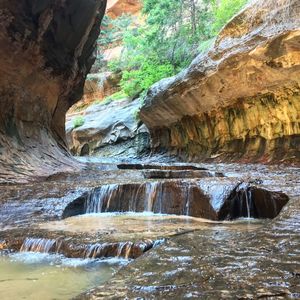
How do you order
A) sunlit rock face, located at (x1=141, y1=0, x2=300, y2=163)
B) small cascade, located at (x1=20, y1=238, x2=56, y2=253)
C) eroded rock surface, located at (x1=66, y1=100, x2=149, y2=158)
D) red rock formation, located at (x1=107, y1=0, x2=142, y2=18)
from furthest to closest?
1. red rock formation, located at (x1=107, y1=0, x2=142, y2=18)
2. eroded rock surface, located at (x1=66, y1=100, x2=149, y2=158)
3. sunlit rock face, located at (x1=141, y1=0, x2=300, y2=163)
4. small cascade, located at (x1=20, y1=238, x2=56, y2=253)

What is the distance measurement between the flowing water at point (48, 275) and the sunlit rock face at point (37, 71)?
19.9 ft

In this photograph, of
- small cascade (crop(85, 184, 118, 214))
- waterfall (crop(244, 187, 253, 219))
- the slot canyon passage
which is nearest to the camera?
the slot canyon passage

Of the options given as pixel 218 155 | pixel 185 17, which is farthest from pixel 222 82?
pixel 185 17

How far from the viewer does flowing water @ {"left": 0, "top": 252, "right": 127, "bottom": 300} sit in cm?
363

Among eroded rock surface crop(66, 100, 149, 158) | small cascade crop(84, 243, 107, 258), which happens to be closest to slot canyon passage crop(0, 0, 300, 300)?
small cascade crop(84, 243, 107, 258)

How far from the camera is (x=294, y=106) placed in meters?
13.7

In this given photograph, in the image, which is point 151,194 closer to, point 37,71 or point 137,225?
point 137,225

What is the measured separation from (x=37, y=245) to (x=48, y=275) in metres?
1.22

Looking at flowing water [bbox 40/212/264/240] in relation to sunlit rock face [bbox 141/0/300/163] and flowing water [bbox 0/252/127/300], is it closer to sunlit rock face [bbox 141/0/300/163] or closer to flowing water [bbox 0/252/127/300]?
flowing water [bbox 0/252/127/300]

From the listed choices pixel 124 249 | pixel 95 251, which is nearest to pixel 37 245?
pixel 95 251

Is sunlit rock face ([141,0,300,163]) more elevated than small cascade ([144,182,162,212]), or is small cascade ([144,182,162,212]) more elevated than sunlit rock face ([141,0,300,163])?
sunlit rock face ([141,0,300,163])

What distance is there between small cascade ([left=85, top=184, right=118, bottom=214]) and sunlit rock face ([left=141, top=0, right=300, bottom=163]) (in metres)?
7.54

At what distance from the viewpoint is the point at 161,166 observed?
563 inches

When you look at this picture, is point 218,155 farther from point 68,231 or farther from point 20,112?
point 68,231
